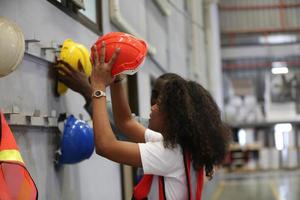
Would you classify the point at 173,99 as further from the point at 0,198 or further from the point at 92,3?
the point at 92,3

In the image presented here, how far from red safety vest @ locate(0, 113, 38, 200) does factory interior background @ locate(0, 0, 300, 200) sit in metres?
0.66

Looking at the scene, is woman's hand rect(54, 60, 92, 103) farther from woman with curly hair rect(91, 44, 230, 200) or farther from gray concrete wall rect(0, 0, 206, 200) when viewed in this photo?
woman with curly hair rect(91, 44, 230, 200)

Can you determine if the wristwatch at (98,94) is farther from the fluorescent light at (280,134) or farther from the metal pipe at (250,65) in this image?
the metal pipe at (250,65)

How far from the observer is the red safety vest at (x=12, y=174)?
1.70 meters

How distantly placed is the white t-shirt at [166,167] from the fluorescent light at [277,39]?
698 inches

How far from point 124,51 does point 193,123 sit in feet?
1.54

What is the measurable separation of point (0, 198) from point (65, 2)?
205 centimetres

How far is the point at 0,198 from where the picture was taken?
164 centimetres

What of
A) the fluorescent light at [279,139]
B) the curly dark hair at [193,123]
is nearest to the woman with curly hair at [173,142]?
the curly dark hair at [193,123]

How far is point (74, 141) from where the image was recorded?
9.77 ft

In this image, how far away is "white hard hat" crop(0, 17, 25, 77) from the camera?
2053 mm

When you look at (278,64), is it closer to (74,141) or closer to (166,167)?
(74,141)

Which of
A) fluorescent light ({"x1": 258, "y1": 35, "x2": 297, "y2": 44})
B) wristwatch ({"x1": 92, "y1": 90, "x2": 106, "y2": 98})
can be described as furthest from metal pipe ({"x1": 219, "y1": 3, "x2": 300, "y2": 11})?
wristwatch ({"x1": 92, "y1": 90, "x2": 106, "y2": 98})

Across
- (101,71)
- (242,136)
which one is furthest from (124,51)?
(242,136)
